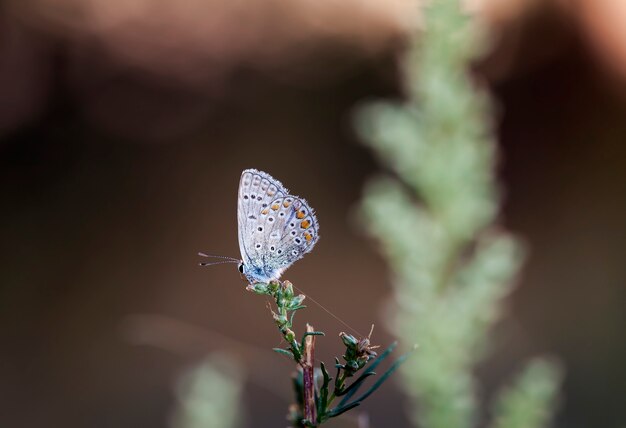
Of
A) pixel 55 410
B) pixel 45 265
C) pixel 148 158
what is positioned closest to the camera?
pixel 55 410

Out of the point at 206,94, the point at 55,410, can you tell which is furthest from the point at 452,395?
the point at 206,94

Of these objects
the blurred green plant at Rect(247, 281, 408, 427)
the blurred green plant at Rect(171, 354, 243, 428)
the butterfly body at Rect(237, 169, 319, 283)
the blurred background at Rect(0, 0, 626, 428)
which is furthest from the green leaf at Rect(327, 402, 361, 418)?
the blurred background at Rect(0, 0, 626, 428)

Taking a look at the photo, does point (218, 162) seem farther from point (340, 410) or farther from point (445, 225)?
point (340, 410)

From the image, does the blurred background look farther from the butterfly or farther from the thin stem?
the thin stem

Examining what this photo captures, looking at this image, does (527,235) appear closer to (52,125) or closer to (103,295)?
(103,295)

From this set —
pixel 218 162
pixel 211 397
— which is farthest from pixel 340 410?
pixel 218 162

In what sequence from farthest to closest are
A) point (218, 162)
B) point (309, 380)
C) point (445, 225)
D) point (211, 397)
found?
1. point (218, 162)
2. point (445, 225)
3. point (211, 397)
4. point (309, 380)
